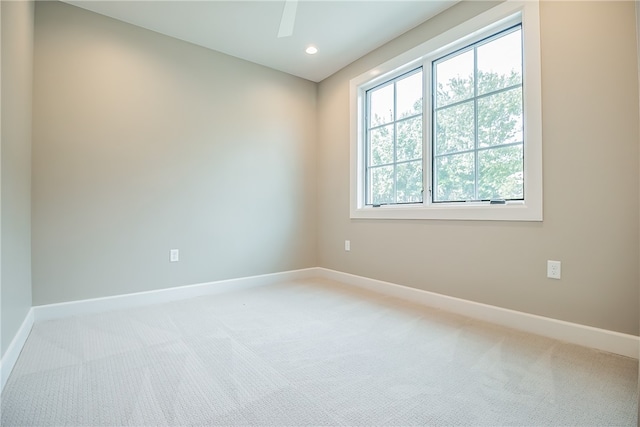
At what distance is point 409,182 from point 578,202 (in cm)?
135

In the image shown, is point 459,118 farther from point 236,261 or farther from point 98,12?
point 98,12

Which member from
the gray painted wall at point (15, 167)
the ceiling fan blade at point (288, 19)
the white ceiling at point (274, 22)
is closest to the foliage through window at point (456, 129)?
the white ceiling at point (274, 22)

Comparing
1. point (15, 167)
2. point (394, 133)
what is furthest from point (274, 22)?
point (15, 167)

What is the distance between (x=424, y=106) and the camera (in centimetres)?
281

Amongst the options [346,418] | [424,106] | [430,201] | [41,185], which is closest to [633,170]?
[430,201]

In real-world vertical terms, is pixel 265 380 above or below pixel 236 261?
below

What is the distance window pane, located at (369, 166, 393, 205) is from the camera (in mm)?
3223

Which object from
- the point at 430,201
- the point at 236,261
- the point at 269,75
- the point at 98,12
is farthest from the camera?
the point at 269,75

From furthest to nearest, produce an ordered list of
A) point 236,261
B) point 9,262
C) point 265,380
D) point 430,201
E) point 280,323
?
point 236,261 → point 430,201 → point 280,323 → point 9,262 → point 265,380

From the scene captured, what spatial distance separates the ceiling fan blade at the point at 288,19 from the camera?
2.48 meters

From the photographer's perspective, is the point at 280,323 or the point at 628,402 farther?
the point at 280,323

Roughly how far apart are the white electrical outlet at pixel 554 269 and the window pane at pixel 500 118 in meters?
0.88

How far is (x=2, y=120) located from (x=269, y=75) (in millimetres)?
2585

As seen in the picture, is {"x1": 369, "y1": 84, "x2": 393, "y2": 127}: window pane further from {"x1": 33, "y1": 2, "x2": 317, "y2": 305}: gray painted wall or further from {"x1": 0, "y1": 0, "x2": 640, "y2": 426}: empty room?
{"x1": 33, "y1": 2, "x2": 317, "y2": 305}: gray painted wall
